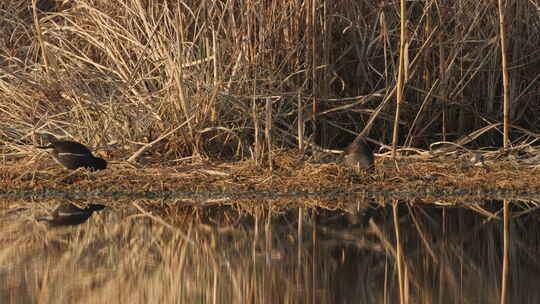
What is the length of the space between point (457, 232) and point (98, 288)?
223 centimetres

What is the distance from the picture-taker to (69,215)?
6359mm

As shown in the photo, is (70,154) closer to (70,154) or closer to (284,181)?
(70,154)

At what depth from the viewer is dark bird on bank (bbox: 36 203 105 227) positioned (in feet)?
20.0

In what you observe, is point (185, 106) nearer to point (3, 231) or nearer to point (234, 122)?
point (234, 122)

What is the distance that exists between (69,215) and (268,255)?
178 centimetres

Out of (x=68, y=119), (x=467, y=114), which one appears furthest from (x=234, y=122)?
(x=467, y=114)

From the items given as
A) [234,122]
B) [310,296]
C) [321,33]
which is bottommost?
[310,296]

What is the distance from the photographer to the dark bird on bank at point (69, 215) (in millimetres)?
6097

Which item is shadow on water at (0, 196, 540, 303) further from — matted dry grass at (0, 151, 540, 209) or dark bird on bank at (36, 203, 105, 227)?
matted dry grass at (0, 151, 540, 209)

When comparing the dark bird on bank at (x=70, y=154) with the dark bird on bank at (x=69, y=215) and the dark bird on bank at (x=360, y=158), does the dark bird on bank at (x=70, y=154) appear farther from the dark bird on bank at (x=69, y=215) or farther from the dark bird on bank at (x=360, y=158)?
the dark bird on bank at (x=360, y=158)

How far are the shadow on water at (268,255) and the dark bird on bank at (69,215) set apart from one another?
9 cm

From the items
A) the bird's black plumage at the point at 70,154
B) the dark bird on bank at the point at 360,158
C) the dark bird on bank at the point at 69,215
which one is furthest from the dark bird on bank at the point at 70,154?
the dark bird on bank at the point at 360,158

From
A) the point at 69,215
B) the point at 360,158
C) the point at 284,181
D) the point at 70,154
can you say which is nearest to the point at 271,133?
the point at 284,181

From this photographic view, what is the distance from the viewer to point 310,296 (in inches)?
165
